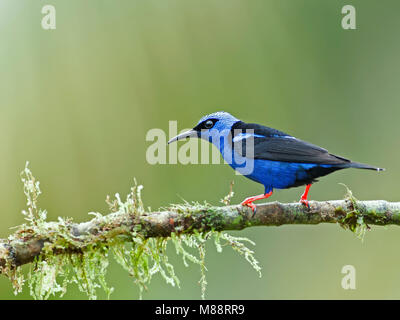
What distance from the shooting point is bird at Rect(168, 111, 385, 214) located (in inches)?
157

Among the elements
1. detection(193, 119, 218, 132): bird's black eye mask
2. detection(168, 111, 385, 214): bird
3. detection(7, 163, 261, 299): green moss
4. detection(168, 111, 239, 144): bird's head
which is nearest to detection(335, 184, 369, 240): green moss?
detection(168, 111, 385, 214): bird

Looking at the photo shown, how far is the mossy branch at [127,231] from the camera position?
2998mm

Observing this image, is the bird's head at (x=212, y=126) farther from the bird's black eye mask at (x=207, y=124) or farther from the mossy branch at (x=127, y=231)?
the mossy branch at (x=127, y=231)

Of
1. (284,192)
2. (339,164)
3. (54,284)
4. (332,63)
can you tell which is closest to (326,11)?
(332,63)

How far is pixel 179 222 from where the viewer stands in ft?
10.4

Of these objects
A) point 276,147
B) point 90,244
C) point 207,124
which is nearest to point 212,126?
point 207,124

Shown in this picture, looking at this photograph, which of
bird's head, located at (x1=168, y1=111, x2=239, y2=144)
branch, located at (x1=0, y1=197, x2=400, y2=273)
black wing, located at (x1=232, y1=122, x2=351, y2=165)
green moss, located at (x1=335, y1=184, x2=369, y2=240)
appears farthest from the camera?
bird's head, located at (x1=168, y1=111, x2=239, y2=144)

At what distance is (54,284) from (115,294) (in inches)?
84.8

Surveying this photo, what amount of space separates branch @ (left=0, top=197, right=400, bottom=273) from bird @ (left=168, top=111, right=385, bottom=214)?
0.34 meters

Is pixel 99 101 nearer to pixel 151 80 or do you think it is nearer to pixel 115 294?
pixel 151 80

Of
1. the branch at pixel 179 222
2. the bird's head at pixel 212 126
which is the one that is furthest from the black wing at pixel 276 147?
the branch at pixel 179 222

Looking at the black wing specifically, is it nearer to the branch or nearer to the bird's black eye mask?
the bird's black eye mask

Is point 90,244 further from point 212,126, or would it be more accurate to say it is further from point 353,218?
point 212,126

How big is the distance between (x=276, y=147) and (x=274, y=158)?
0.15m
